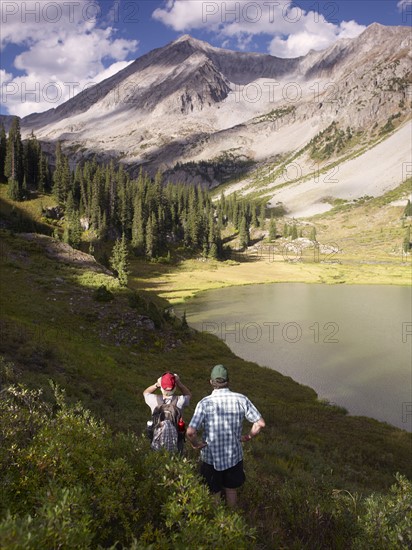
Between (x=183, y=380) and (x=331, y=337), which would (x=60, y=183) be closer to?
(x=331, y=337)

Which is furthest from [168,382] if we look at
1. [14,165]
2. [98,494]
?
[14,165]

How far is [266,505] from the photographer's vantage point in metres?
7.91

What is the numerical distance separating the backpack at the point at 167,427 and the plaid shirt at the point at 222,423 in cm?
62

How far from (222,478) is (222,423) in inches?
43.4

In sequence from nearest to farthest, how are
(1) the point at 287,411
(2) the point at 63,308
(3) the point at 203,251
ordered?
(1) the point at 287,411
(2) the point at 63,308
(3) the point at 203,251

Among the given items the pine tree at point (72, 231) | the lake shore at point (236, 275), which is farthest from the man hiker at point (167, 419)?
the pine tree at point (72, 231)

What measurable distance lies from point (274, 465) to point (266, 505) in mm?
5765

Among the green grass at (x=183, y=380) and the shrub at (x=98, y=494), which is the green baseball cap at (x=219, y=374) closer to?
the shrub at (x=98, y=494)

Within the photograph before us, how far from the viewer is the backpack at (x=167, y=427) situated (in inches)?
294

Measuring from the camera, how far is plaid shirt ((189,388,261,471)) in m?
7.09

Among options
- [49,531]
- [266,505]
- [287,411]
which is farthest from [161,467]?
[287,411]

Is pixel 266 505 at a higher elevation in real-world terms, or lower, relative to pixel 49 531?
lower

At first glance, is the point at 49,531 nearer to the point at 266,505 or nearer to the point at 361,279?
the point at 266,505

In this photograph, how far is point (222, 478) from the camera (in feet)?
23.6
